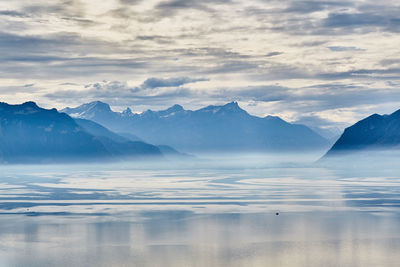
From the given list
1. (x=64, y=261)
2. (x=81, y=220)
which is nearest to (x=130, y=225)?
(x=81, y=220)

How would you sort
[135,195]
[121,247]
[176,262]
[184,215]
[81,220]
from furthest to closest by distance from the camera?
1. [135,195]
2. [184,215]
3. [81,220]
4. [121,247]
5. [176,262]

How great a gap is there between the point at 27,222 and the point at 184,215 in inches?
1275

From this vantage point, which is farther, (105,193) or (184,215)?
(105,193)

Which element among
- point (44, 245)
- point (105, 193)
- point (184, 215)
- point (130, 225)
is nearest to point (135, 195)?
point (105, 193)

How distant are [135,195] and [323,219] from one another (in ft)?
246

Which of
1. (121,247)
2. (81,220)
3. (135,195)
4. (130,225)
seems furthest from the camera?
(135,195)

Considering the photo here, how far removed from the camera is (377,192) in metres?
188

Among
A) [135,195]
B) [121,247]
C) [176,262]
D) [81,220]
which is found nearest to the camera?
[176,262]

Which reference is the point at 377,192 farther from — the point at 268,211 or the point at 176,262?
the point at 176,262

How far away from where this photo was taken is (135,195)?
178250 millimetres

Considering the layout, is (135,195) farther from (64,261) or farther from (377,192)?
(64,261)

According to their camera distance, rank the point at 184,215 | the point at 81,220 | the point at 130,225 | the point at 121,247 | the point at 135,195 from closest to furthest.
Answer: the point at 121,247, the point at 130,225, the point at 81,220, the point at 184,215, the point at 135,195

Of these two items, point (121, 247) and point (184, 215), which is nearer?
point (121, 247)

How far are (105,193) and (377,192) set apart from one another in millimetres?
87479
